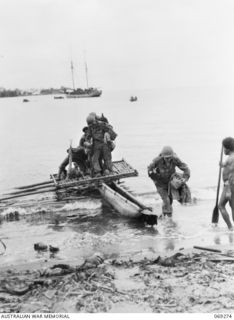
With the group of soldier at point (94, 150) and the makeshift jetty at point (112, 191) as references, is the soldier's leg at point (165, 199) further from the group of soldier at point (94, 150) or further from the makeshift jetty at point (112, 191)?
the group of soldier at point (94, 150)

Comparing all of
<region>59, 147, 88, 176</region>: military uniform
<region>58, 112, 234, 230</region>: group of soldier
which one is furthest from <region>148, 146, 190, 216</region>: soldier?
<region>59, 147, 88, 176</region>: military uniform

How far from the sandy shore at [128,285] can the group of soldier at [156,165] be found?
163 centimetres

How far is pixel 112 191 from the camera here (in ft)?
37.3

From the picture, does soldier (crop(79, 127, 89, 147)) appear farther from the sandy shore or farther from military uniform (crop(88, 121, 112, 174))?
the sandy shore

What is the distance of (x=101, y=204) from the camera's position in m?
13.1

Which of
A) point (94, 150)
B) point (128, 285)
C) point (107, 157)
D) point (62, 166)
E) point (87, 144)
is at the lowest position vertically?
point (128, 285)

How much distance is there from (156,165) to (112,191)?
187 cm

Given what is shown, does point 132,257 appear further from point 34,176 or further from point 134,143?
point 134,143

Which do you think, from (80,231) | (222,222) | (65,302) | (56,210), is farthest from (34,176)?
(65,302)

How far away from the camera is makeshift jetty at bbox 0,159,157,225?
9.83m

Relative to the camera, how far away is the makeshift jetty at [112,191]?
387 inches

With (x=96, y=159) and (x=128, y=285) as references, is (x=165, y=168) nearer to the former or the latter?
(x=96, y=159)

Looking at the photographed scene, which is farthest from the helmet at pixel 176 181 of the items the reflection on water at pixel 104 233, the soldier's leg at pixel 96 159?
the soldier's leg at pixel 96 159

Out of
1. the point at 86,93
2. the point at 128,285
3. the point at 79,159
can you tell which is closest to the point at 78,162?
the point at 79,159
